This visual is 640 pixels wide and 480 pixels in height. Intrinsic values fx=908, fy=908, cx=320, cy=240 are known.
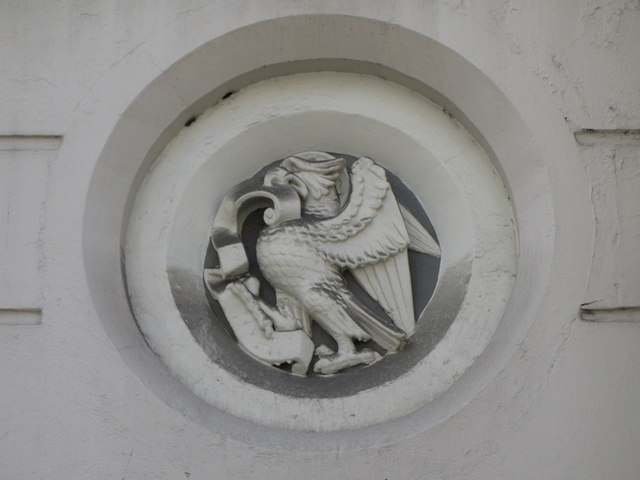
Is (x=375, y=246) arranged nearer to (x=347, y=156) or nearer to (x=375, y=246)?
(x=375, y=246)

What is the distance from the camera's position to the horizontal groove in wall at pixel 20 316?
3357mm

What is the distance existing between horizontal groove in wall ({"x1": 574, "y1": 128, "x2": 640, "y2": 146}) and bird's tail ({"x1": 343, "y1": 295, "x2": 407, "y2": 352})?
104 centimetres

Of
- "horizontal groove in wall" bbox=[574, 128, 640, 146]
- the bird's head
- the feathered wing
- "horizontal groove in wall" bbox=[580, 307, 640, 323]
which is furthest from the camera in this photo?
the bird's head

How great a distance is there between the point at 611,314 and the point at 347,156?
1329mm

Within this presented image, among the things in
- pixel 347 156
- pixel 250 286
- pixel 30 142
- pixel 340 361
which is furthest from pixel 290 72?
pixel 340 361

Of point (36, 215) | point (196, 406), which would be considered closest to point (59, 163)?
point (36, 215)

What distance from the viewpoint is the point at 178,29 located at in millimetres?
3590

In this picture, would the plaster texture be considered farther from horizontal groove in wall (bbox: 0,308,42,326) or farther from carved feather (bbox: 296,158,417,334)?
carved feather (bbox: 296,158,417,334)

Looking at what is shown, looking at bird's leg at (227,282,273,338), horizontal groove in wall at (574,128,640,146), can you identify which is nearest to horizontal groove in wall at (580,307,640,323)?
horizontal groove in wall at (574,128,640,146)

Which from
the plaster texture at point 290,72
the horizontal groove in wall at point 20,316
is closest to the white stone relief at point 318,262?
the plaster texture at point 290,72

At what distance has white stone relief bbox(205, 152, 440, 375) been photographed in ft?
12.0

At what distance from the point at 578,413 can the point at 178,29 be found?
82.6 inches

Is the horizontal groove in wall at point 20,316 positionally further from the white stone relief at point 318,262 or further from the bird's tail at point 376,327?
the bird's tail at point 376,327

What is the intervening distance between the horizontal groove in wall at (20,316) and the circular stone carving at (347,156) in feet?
1.34
